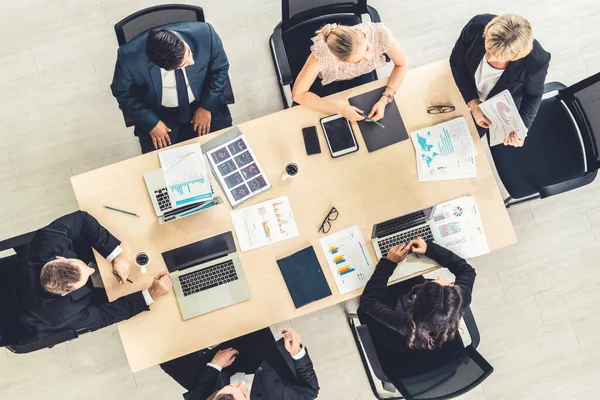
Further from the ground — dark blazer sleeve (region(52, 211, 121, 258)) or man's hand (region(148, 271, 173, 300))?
dark blazer sleeve (region(52, 211, 121, 258))

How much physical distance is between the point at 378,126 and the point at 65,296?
1711 mm

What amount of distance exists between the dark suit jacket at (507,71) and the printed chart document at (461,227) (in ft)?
1.91

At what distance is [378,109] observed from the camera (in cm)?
254

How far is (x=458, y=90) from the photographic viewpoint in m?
2.60

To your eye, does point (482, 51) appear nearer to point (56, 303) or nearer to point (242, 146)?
point (242, 146)

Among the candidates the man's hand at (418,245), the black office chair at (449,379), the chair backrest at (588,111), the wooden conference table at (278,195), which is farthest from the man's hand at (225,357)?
the chair backrest at (588,111)

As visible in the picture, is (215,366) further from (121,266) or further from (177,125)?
(177,125)

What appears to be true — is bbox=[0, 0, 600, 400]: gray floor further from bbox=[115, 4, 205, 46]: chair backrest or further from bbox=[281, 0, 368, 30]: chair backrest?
bbox=[115, 4, 205, 46]: chair backrest

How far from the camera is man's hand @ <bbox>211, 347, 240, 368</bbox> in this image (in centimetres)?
266

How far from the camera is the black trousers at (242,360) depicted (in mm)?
2717

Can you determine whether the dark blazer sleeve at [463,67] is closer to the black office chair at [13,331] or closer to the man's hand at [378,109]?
the man's hand at [378,109]

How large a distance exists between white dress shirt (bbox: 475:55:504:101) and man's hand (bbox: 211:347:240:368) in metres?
1.94

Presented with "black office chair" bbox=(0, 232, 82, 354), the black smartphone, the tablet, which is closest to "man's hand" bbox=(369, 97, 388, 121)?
the tablet

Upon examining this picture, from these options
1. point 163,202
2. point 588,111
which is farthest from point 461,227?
point 163,202
